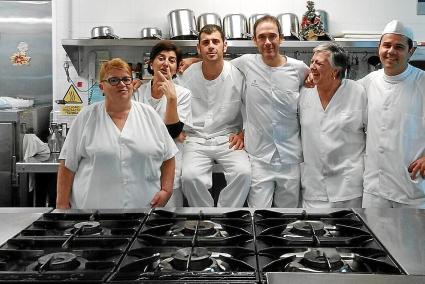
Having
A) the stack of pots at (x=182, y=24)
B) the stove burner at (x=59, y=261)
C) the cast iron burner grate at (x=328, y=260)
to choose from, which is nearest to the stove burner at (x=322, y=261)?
the cast iron burner grate at (x=328, y=260)

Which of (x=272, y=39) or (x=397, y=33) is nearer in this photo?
(x=397, y=33)

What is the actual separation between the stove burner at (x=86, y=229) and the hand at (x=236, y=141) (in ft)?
5.29

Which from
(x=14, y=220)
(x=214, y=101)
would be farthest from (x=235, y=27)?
(x=14, y=220)

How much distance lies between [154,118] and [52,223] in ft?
2.72

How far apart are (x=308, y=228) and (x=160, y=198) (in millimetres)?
906

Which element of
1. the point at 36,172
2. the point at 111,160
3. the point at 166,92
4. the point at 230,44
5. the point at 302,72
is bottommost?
the point at 36,172

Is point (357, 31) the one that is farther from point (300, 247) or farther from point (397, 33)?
point (300, 247)

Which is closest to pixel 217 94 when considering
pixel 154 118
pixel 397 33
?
pixel 154 118

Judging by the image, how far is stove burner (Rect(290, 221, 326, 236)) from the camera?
1.21 m

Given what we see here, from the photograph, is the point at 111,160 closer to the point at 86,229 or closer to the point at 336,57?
the point at 86,229

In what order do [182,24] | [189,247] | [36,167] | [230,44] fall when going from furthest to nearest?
[182,24], [230,44], [36,167], [189,247]

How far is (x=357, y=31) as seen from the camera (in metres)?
3.84

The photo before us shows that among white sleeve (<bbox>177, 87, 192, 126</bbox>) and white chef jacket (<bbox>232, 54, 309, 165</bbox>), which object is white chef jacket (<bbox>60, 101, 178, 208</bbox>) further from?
white chef jacket (<bbox>232, 54, 309, 165</bbox>)

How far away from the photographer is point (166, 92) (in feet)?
8.43
